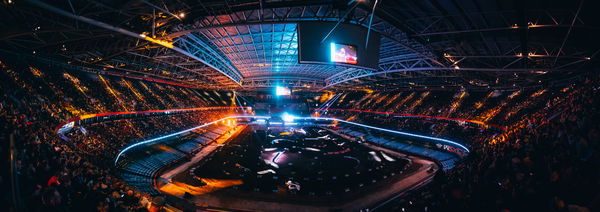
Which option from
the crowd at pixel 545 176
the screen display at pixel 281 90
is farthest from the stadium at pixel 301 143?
the screen display at pixel 281 90

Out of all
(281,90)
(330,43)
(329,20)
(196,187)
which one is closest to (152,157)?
(196,187)

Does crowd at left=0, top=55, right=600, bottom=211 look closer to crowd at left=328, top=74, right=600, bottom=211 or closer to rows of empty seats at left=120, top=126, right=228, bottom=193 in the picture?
crowd at left=328, top=74, right=600, bottom=211

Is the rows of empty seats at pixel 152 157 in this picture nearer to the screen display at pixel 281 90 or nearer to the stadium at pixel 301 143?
the stadium at pixel 301 143

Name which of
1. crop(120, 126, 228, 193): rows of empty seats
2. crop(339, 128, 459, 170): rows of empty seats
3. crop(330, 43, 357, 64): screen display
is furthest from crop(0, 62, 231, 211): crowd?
crop(339, 128, 459, 170): rows of empty seats

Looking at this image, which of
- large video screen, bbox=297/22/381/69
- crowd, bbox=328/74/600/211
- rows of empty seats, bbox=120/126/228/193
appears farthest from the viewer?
rows of empty seats, bbox=120/126/228/193

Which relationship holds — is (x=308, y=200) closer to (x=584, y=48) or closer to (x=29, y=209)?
(x=29, y=209)
